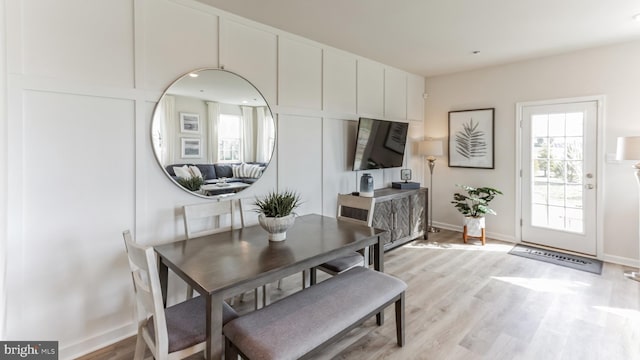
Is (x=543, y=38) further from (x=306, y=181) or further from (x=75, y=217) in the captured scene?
(x=75, y=217)

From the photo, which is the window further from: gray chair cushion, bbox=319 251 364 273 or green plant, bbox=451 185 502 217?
green plant, bbox=451 185 502 217

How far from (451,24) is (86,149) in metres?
3.37

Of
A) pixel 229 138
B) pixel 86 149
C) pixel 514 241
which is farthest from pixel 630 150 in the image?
pixel 86 149

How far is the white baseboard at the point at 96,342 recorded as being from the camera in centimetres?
210

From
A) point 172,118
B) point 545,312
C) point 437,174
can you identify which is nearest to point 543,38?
point 437,174

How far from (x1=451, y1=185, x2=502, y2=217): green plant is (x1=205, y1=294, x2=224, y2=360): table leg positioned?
13.5ft

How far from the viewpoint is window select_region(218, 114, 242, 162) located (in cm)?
280

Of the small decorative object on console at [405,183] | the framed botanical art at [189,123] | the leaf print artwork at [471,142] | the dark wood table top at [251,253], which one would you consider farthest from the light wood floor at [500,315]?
the leaf print artwork at [471,142]

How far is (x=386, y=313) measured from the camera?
8.68ft

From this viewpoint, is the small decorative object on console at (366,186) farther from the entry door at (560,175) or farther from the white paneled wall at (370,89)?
the entry door at (560,175)

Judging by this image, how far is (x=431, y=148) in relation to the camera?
4945 mm

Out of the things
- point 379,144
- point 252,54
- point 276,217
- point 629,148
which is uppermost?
point 252,54

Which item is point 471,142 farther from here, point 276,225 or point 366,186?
point 276,225

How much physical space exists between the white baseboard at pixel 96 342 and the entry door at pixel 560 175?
4992 millimetres
